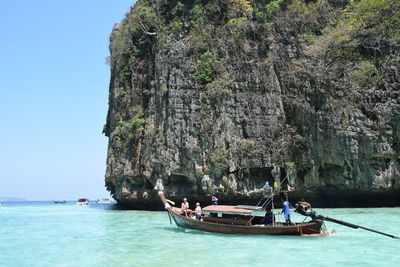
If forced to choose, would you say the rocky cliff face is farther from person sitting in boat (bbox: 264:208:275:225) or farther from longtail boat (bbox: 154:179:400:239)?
person sitting in boat (bbox: 264:208:275:225)

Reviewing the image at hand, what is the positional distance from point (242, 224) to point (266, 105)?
14275 millimetres

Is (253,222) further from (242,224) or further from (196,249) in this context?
(196,249)

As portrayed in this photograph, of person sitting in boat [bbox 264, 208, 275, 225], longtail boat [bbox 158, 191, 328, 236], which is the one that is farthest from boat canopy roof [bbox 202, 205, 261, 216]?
person sitting in boat [bbox 264, 208, 275, 225]

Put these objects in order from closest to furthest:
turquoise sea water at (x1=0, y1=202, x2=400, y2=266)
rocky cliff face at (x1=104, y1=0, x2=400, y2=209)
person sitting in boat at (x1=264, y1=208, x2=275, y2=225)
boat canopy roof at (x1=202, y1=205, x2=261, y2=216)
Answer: turquoise sea water at (x1=0, y1=202, x2=400, y2=266), boat canopy roof at (x1=202, y1=205, x2=261, y2=216), person sitting in boat at (x1=264, y1=208, x2=275, y2=225), rocky cliff face at (x1=104, y1=0, x2=400, y2=209)

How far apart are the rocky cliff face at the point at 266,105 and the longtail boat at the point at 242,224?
33.7 feet

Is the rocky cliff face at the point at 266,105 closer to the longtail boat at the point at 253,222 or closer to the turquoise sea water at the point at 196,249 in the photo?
the turquoise sea water at the point at 196,249

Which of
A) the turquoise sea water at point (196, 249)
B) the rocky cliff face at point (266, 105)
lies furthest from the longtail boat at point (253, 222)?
the rocky cliff face at point (266, 105)

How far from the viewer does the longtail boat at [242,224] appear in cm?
1338

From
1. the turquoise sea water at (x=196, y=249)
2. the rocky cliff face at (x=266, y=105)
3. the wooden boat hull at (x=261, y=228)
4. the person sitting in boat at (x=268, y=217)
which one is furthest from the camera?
the rocky cliff face at (x=266, y=105)

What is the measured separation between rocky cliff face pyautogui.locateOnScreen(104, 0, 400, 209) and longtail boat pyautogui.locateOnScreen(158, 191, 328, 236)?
10279mm

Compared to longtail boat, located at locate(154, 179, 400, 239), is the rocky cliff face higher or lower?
higher

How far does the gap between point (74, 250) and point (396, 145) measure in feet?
66.9

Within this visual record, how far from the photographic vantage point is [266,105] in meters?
27.3

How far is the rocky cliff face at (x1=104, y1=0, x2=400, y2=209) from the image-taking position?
25.0 metres
